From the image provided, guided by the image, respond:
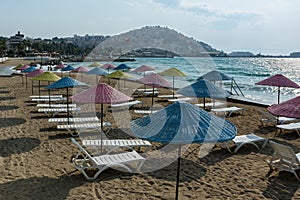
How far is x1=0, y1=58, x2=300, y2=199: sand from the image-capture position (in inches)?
195

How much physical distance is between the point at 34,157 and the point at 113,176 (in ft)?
6.92

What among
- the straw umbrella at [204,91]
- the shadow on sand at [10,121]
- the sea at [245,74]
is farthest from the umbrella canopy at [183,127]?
the sea at [245,74]

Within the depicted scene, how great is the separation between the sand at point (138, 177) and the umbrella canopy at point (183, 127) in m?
1.56

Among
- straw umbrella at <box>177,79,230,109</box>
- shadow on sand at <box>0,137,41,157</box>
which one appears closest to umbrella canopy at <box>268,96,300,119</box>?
straw umbrella at <box>177,79,230,109</box>

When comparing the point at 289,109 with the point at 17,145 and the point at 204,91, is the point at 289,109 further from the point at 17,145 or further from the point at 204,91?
the point at 17,145

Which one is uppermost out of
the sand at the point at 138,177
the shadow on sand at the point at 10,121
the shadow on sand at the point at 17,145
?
the shadow on sand at the point at 10,121

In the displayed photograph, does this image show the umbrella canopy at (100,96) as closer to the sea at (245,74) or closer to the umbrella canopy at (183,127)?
the umbrella canopy at (183,127)

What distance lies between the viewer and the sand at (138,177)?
495cm

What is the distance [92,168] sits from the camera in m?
5.91

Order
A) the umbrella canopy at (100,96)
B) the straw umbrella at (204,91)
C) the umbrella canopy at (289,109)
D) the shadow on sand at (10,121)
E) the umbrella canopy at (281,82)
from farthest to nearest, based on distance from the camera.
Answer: the umbrella canopy at (281,82)
the shadow on sand at (10,121)
the straw umbrella at (204,91)
the umbrella canopy at (100,96)
the umbrella canopy at (289,109)

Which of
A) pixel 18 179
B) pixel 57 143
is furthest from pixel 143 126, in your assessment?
pixel 57 143

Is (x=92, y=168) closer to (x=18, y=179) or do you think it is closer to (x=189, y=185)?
(x=18, y=179)

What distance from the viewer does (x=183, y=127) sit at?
359cm

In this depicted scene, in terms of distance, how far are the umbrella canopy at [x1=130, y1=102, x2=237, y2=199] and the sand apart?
5.10ft
